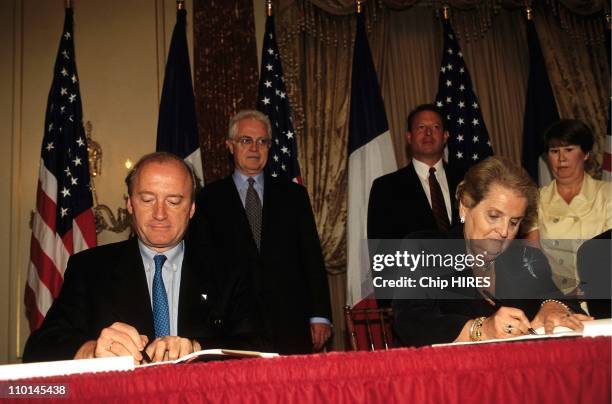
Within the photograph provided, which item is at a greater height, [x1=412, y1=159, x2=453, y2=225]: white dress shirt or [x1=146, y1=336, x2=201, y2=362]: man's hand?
[x1=412, y1=159, x2=453, y2=225]: white dress shirt

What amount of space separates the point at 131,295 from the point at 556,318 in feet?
4.80

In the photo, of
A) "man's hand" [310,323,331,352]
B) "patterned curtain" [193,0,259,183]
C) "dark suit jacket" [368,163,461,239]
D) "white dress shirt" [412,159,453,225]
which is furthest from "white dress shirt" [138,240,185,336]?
"patterned curtain" [193,0,259,183]

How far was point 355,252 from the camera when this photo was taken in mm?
5168

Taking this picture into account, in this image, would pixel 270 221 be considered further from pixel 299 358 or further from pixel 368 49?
pixel 299 358

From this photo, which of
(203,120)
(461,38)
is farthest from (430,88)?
(203,120)

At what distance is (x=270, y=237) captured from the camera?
3945 mm

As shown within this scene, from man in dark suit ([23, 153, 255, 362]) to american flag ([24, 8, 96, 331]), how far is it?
2.57 metres

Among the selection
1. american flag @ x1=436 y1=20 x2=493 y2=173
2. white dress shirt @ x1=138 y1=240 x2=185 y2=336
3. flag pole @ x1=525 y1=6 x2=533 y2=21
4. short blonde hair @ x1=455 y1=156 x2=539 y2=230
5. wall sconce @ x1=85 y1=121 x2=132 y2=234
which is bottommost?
white dress shirt @ x1=138 y1=240 x2=185 y2=336

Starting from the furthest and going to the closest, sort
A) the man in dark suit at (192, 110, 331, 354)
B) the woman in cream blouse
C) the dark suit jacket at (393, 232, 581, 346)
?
the man in dark suit at (192, 110, 331, 354)
the woman in cream blouse
the dark suit jacket at (393, 232, 581, 346)

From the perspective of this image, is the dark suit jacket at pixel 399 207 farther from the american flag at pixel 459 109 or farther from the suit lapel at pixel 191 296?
the suit lapel at pixel 191 296

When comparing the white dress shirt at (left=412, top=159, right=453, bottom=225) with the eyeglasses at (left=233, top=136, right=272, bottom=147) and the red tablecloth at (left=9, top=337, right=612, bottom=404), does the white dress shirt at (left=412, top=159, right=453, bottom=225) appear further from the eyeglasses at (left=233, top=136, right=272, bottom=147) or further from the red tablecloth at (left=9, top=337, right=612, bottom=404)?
the red tablecloth at (left=9, top=337, right=612, bottom=404)

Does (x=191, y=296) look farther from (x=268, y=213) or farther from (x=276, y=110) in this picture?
(x=276, y=110)

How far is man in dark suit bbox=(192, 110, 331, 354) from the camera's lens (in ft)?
12.6

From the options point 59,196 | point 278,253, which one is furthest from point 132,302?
point 59,196
